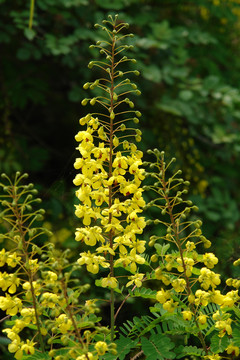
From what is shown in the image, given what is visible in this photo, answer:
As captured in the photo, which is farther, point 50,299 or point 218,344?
point 218,344

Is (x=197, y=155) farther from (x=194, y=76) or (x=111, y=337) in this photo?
(x=111, y=337)

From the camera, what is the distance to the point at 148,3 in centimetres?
427

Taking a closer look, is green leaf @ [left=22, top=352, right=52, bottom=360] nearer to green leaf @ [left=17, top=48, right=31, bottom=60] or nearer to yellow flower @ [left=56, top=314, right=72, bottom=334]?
yellow flower @ [left=56, top=314, right=72, bottom=334]

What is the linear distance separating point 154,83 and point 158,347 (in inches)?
106

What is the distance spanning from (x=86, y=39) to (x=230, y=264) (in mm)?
2063

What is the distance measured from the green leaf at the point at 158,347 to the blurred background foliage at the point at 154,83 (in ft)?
6.00

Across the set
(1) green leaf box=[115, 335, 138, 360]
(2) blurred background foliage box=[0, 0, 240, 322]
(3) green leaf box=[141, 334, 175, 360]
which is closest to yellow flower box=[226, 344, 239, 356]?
(3) green leaf box=[141, 334, 175, 360]

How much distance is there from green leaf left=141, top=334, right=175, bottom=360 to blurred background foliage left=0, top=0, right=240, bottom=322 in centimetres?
183

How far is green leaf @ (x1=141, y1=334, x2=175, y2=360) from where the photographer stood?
157 cm

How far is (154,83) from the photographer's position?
4.05 metres

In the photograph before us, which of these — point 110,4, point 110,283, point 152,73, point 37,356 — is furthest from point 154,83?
point 37,356

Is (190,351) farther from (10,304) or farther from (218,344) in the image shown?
(10,304)

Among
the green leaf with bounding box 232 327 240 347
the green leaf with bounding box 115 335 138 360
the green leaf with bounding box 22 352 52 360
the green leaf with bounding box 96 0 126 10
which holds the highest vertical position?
the green leaf with bounding box 96 0 126 10

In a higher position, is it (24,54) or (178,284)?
(24,54)
